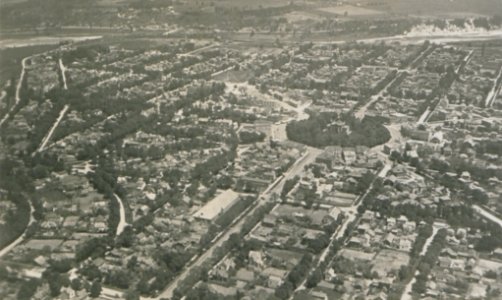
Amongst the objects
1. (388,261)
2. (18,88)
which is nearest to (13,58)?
(18,88)

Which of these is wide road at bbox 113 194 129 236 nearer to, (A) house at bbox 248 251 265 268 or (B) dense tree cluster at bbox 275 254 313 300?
(A) house at bbox 248 251 265 268

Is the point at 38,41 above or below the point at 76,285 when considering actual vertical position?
above

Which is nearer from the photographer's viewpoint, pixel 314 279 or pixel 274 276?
pixel 314 279

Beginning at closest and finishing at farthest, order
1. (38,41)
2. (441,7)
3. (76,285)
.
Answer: (76,285) → (38,41) → (441,7)

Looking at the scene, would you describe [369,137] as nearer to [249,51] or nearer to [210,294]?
[210,294]

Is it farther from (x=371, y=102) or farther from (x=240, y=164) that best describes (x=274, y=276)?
(x=371, y=102)

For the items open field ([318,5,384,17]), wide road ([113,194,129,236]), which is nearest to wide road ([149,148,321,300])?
wide road ([113,194,129,236])
